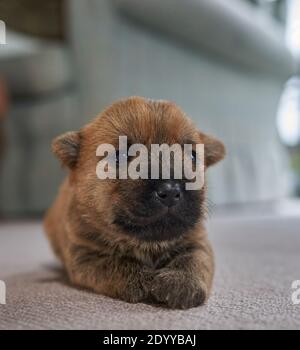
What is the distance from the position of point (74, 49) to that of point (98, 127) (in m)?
1.57

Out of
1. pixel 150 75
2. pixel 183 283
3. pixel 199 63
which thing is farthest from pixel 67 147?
pixel 199 63

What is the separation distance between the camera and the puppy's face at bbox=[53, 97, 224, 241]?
3.12 feet

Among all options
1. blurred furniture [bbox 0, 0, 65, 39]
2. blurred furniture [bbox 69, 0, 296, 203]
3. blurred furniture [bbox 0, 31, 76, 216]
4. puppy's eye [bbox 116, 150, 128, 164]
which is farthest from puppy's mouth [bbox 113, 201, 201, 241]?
blurred furniture [bbox 0, 0, 65, 39]

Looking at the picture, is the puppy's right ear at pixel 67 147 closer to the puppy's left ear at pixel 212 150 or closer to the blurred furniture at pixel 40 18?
the puppy's left ear at pixel 212 150

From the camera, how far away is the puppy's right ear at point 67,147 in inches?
45.6

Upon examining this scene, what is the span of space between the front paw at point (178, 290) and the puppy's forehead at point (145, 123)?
0.27 m

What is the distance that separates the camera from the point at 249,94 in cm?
308

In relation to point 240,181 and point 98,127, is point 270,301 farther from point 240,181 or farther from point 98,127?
point 240,181

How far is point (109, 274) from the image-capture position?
1062mm

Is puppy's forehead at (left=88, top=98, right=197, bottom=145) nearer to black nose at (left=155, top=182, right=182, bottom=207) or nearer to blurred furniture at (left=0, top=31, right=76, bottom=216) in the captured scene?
black nose at (left=155, top=182, right=182, bottom=207)

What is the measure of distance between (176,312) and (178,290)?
5cm

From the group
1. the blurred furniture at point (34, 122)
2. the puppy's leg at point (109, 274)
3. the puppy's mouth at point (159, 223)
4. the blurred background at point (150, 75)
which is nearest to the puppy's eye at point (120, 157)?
the puppy's mouth at point (159, 223)

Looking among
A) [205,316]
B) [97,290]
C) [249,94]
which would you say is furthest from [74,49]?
[205,316]

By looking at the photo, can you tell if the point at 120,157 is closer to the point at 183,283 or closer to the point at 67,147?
the point at 67,147
